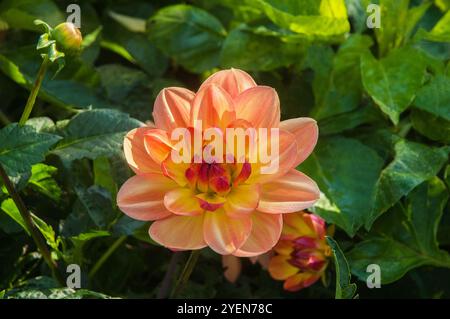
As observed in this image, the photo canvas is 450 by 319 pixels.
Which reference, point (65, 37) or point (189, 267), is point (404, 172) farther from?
point (65, 37)

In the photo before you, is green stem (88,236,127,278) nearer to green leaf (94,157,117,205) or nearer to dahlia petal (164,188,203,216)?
green leaf (94,157,117,205)

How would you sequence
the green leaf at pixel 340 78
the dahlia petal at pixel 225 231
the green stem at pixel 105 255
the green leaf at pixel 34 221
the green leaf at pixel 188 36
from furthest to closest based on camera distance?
Answer: the green leaf at pixel 188 36
the green leaf at pixel 340 78
the green stem at pixel 105 255
the green leaf at pixel 34 221
the dahlia petal at pixel 225 231

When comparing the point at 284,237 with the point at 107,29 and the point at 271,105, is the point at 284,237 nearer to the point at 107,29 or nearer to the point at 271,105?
the point at 271,105

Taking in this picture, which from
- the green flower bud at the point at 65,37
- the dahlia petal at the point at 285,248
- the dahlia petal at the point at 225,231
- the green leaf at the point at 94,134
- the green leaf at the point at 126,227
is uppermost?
the green flower bud at the point at 65,37

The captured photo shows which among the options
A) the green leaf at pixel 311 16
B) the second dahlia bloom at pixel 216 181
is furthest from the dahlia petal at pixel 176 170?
the green leaf at pixel 311 16

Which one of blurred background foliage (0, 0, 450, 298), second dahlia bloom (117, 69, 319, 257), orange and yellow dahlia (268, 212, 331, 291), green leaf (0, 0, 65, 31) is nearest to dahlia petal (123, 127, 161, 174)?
second dahlia bloom (117, 69, 319, 257)

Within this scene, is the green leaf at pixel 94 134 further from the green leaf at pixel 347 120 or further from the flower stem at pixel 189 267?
the green leaf at pixel 347 120

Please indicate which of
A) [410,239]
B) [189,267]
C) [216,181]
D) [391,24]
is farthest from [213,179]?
[391,24]
